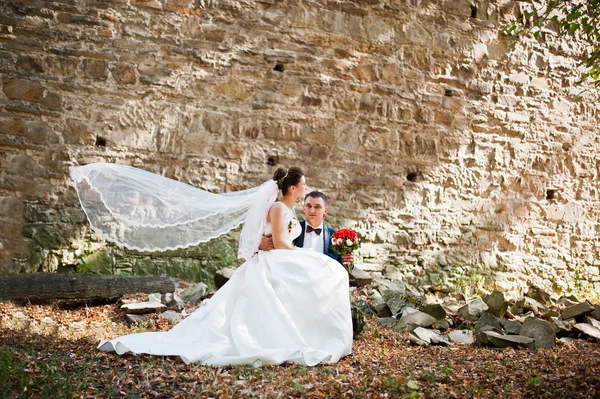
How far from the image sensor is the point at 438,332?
18.5 ft

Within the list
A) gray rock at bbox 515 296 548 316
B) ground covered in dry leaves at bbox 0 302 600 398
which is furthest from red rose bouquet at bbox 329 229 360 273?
gray rock at bbox 515 296 548 316

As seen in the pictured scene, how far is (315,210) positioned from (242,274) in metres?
1.00

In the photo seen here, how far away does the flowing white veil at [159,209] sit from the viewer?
4.77 m

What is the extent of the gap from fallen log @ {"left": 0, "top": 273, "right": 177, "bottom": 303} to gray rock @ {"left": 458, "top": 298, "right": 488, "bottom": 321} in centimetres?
359

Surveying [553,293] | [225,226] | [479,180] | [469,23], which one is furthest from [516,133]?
[225,226]

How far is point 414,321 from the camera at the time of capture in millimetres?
5758

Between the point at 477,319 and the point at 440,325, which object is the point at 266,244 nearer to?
the point at 440,325

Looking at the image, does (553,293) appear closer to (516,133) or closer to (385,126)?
(516,133)

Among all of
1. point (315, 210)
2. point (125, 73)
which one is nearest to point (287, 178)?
point (315, 210)

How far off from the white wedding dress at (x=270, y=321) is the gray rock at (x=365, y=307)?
5.22ft

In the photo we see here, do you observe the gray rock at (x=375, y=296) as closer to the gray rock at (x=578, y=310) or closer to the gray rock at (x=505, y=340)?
the gray rock at (x=505, y=340)

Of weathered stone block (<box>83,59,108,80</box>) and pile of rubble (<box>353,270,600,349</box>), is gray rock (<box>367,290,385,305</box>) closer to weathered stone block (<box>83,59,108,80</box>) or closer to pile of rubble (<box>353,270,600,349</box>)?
pile of rubble (<box>353,270,600,349</box>)

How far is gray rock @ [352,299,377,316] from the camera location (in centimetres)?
621

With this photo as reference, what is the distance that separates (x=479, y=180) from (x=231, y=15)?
4.27 m
